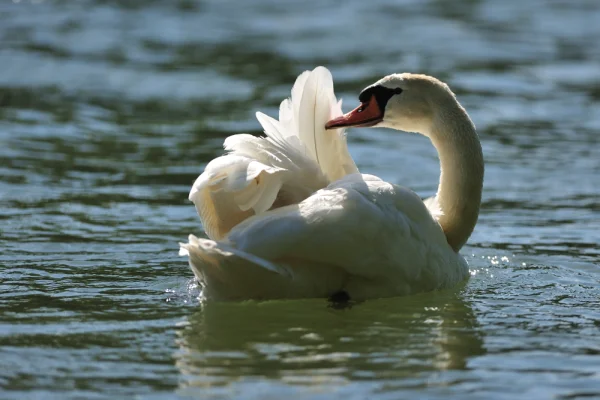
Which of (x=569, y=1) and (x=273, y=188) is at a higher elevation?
(x=569, y=1)

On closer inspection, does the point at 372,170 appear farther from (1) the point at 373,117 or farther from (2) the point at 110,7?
(2) the point at 110,7

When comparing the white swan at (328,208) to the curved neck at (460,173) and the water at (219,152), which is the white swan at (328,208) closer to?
the curved neck at (460,173)

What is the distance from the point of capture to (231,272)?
6832 millimetres

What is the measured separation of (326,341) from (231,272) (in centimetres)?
70

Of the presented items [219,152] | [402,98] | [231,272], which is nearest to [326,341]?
[231,272]

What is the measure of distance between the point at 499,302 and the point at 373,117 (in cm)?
164

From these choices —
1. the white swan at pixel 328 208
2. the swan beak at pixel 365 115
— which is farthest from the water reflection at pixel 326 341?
the swan beak at pixel 365 115

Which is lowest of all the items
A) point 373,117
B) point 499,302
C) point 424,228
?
point 499,302

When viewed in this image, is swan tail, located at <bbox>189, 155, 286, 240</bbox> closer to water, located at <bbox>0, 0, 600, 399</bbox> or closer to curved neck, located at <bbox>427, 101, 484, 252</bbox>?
water, located at <bbox>0, 0, 600, 399</bbox>

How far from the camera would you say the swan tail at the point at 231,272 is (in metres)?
6.67

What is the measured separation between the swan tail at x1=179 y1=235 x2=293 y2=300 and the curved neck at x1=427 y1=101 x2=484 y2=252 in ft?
6.05

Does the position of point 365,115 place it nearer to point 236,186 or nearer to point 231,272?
point 236,186

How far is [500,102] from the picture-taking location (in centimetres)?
1664

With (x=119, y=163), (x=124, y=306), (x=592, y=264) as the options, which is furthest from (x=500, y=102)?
(x=124, y=306)
